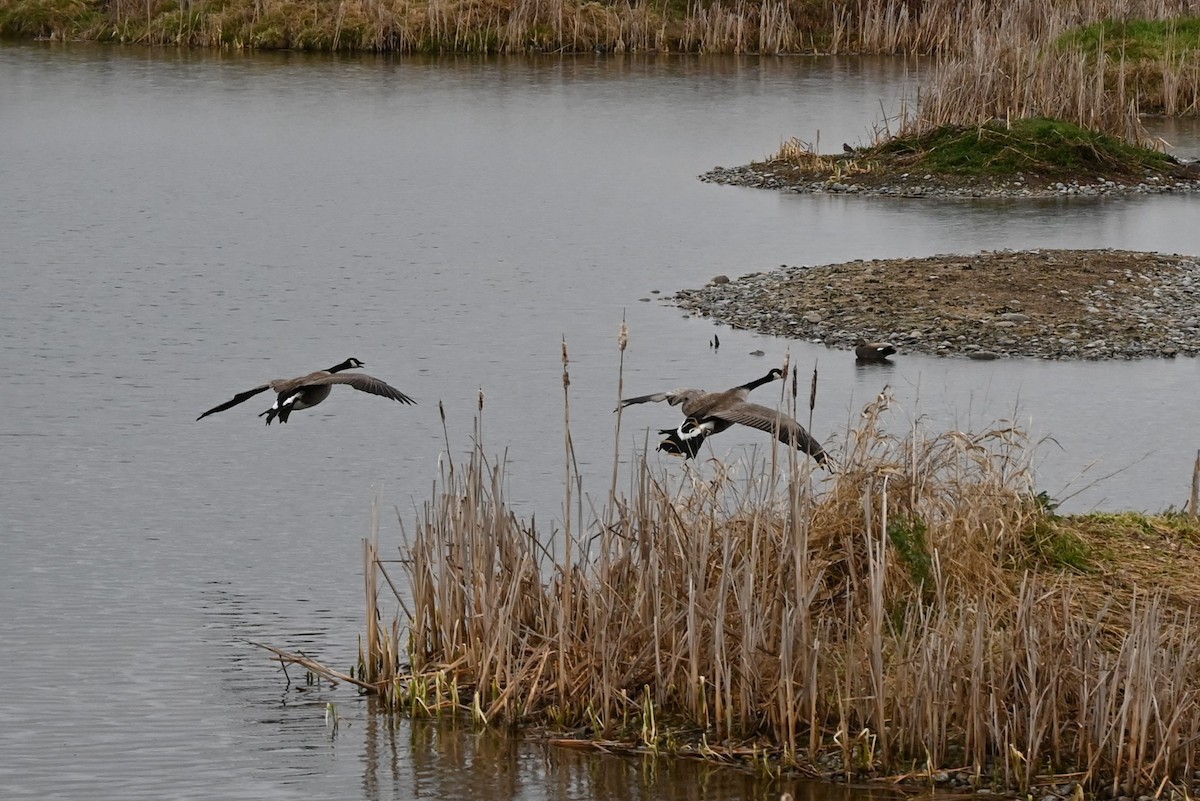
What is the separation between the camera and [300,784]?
309 inches

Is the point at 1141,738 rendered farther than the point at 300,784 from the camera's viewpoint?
No

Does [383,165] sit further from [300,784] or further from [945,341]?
[300,784]

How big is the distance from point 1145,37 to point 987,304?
20423 millimetres

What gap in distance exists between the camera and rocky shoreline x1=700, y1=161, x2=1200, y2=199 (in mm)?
27219

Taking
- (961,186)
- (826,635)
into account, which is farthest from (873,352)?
(961,186)

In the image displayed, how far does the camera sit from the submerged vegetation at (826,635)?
7211 mm

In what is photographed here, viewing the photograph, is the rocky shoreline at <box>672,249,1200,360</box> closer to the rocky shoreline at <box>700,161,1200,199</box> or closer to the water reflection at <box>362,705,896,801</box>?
the rocky shoreline at <box>700,161,1200,199</box>

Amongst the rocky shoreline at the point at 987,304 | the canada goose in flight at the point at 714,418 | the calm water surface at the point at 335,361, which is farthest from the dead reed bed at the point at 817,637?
the rocky shoreline at the point at 987,304

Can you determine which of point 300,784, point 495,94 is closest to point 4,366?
point 300,784

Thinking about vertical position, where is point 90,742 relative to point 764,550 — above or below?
below

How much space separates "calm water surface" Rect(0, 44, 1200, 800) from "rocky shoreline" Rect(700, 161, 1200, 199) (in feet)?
2.14

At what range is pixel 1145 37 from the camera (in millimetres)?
36531

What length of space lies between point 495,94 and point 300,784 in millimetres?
31149

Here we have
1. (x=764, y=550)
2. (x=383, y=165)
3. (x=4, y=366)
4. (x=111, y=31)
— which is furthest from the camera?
(x=111, y=31)
